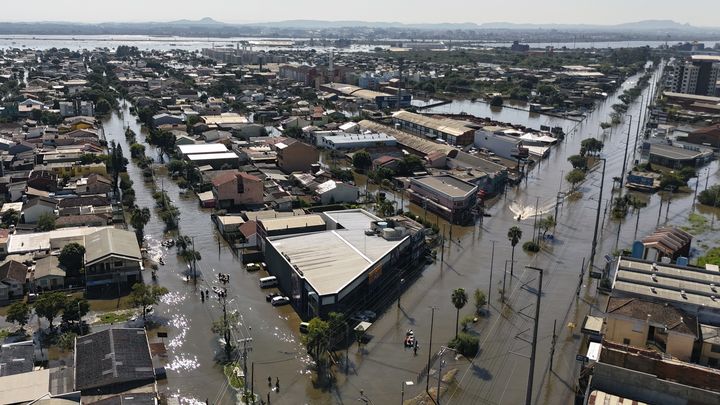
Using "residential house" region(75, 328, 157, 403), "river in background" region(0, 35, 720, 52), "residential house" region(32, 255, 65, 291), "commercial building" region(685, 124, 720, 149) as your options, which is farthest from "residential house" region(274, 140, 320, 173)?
"river in background" region(0, 35, 720, 52)

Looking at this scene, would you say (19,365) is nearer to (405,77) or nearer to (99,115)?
(99,115)

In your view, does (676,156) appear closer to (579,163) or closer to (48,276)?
(579,163)

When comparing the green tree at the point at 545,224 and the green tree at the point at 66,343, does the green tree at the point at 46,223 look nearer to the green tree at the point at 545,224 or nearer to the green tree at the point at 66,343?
the green tree at the point at 66,343

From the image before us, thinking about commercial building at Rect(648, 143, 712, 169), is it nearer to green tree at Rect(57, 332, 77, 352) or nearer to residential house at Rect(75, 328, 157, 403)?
residential house at Rect(75, 328, 157, 403)

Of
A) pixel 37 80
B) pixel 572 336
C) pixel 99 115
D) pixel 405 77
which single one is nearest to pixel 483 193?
pixel 572 336

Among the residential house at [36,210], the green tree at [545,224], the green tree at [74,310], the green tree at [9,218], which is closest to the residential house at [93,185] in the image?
the residential house at [36,210]
